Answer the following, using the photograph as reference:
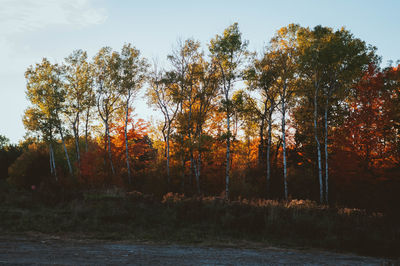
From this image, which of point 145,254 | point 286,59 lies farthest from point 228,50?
point 145,254

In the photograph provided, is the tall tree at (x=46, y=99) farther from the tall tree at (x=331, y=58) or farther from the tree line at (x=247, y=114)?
the tall tree at (x=331, y=58)

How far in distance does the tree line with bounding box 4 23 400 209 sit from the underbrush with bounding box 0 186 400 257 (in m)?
6.44

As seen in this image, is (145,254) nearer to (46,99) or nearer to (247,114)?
(247,114)

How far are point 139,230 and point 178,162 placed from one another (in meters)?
15.2

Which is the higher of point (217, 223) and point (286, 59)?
point (286, 59)

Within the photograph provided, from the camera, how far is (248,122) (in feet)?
100

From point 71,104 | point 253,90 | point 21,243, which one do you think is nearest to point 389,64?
point 253,90

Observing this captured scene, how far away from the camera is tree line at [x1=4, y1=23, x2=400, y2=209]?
24.0 m

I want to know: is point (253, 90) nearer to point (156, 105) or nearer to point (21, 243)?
point (156, 105)

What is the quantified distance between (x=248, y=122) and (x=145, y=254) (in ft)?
73.8

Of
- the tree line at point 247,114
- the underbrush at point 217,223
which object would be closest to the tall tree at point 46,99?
the tree line at point 247,114

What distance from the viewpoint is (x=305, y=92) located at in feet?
80.8

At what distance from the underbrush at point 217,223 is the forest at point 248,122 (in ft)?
5.37

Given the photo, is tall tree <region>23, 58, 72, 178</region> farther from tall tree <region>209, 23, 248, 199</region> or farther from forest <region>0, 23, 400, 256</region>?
tall tree <region>209, 23, 248, 199</region>
